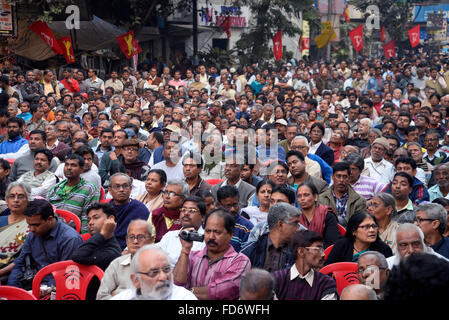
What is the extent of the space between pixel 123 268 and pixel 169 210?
3.98 feet

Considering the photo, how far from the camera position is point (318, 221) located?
5.04 meters

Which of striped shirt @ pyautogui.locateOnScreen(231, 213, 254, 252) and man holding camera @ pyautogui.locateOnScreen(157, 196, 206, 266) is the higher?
man holding camera @ pyautogui.locateOnScreen(157, 196, 206, 266)

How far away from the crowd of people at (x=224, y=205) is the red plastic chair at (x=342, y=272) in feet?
0.60

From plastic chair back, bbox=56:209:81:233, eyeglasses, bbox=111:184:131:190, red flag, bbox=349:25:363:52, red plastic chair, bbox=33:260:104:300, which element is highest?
red flag, bbox=349:25:363:52

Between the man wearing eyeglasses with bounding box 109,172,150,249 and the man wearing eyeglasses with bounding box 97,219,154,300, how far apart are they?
1.12 m

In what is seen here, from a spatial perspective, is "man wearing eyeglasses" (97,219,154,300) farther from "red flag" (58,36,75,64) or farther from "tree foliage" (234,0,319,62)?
"tree foliage" (234,0,319,62)

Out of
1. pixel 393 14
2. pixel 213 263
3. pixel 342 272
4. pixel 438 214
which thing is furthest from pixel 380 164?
pixel 393 14

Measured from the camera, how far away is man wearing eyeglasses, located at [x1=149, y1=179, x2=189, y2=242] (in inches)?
198

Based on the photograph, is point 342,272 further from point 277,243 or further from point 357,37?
point 357,37

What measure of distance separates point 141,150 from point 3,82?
5.46m

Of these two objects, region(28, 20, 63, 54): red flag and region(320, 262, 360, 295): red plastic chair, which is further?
region(28, 20, 63, 54): red flag

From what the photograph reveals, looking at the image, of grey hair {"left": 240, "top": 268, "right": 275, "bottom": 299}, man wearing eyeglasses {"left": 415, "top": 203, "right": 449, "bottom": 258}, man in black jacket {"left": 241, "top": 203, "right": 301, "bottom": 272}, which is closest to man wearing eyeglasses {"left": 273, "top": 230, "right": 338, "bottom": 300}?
man in black jacket {"left": 241, "top": 203, "right": 301, "bottom": 272}

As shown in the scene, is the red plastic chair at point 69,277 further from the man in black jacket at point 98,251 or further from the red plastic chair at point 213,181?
the red plastic chair at point 213,181

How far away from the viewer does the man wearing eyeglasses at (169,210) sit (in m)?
5.03
